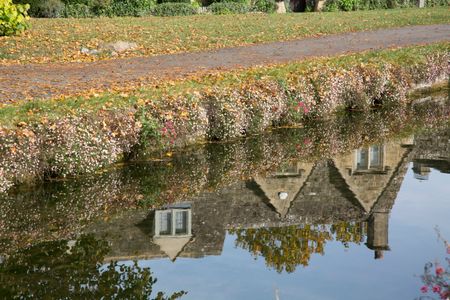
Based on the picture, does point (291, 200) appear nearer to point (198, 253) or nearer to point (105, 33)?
point (198, 253)

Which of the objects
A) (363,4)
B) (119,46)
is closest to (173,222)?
(119,46)

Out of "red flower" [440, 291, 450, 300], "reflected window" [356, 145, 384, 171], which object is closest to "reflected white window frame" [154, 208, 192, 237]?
"reflected window" [356, 145, 384, 171]

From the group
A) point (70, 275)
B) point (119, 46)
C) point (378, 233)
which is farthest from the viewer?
point (119, 46)

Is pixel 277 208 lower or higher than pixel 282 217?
higher

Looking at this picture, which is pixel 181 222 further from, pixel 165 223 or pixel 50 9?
pixel 50 9

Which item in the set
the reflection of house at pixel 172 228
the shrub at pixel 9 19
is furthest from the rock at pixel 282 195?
the shrub at pixel 9 19

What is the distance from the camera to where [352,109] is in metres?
21.7

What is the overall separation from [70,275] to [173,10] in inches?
1163

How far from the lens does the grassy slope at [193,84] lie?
51.0 feet

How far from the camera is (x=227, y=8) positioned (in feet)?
135

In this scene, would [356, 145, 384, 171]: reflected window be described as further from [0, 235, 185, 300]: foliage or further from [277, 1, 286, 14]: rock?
[277, 1, 286, 14]: rock

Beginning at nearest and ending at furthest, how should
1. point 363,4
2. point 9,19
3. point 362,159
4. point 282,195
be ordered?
point 282,195 < point 362,159 < point 9,19 < point 363,4

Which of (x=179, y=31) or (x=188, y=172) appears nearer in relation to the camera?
(x=188, y=172)

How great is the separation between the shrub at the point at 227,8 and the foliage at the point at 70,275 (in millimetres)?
30071
